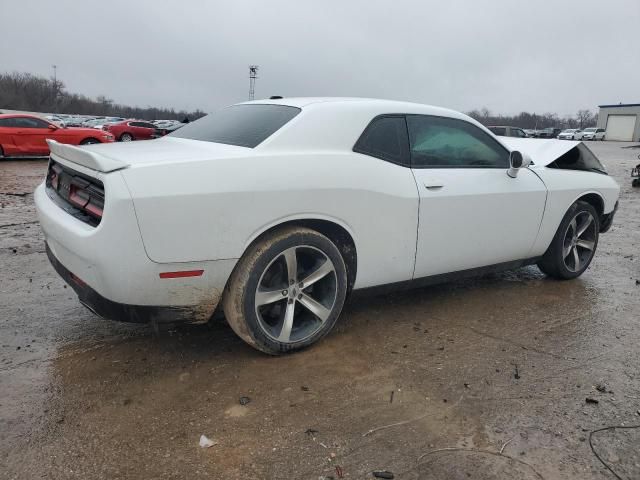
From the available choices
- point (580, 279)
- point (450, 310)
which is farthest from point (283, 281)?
point (580, 279)

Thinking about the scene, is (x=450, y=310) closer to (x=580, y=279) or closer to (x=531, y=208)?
(x=531, y=208)

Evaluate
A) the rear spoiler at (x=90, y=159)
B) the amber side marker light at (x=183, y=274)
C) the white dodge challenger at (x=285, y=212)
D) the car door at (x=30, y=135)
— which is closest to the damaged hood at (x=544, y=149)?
the white dodge challenger at (x=285, y=212)

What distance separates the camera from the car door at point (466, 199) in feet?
11.5

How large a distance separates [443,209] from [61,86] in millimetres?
98895

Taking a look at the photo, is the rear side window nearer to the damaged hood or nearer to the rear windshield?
the rear windshield

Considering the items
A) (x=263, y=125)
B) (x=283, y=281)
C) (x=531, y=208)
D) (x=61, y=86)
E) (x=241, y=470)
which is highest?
(x=61, y=86)

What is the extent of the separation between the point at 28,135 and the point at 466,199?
48.9ft

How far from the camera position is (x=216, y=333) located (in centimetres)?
340

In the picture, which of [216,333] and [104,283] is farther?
[216,333]

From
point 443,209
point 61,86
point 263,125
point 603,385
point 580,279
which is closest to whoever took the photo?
point 603,385

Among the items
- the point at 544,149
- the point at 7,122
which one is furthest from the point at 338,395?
the point at 7,122

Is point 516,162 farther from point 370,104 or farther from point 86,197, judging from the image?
point 86,197

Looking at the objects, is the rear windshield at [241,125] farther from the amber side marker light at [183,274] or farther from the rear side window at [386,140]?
the amber side marker light at [183,274]

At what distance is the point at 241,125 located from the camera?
3412 millimetres
